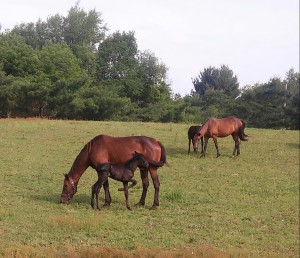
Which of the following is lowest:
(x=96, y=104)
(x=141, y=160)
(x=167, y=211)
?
(x=167, y=211)

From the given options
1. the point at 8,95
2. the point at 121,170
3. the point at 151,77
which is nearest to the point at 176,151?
the point at 121,170

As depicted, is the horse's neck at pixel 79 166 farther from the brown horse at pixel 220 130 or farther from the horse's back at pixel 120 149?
the brown horse at pixel 220 130

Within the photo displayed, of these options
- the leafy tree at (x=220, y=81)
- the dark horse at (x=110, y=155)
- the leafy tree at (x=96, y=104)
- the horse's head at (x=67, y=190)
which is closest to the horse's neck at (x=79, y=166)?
the dark horse at (x=110, y=155)

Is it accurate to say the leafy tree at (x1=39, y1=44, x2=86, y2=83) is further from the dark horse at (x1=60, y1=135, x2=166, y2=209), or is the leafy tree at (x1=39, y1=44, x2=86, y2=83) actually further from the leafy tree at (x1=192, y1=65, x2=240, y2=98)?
the dark horse at (x1=60, y1=135, x2=166, y2=209)

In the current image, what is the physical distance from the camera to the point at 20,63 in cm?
4044

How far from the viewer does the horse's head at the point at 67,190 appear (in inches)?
385

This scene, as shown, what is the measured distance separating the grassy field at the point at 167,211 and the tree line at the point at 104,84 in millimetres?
18192

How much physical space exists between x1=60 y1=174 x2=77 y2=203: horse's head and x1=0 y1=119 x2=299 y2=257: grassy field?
206 millimetres

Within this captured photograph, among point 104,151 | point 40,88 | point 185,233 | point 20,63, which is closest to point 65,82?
point 40,88

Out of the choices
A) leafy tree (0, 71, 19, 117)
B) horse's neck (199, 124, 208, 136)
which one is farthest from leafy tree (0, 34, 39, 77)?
horse's neck (199, 124, 208, 136)

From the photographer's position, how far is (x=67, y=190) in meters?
9.80

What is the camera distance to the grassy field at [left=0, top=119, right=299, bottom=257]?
24.1ft

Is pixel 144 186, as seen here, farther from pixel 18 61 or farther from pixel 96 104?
pixel 18 61

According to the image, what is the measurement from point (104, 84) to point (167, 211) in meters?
41.9
